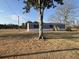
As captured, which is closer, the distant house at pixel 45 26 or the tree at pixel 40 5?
the tree at pixel 40 5

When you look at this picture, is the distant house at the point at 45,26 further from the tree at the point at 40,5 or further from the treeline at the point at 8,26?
the tree at the point at 40,5

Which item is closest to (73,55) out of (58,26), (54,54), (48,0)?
(54,54)

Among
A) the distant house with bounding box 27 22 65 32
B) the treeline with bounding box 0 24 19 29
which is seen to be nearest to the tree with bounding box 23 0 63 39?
the distant house with bounding box 27 22 65 32

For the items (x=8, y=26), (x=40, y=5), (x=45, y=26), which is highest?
(x=40, y=5)

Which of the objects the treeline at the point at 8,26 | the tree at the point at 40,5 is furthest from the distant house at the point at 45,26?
the tree at the point at 40,5

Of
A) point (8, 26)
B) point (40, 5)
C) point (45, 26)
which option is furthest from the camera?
point (8, 26)

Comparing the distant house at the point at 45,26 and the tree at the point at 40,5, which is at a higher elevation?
the tree at the point at 40,5

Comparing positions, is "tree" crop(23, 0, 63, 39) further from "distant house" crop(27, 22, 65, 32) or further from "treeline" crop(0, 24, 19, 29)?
"treeline" crop(0, 24, 19, 29)

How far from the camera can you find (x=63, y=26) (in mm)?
60875

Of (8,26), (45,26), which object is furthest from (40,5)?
(8,26)

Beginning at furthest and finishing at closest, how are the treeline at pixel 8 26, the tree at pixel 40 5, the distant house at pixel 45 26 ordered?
the treeline at pixel 8 26, the distant house at pixel 45 26, the tree at pixel 40 5

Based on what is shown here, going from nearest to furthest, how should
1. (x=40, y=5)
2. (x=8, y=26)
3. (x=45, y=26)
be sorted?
(x=40, y=5) < (x=45, y=26) < (x=8, y=26)

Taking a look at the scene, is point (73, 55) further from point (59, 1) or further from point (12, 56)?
point (59, 1)

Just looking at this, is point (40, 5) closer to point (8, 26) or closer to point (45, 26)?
point (45, 26)
